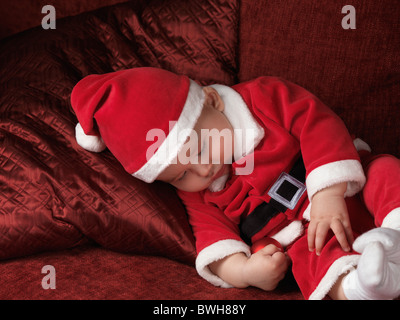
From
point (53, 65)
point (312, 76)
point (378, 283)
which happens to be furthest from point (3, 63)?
point (378, 283)

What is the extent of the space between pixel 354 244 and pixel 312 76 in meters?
0.52

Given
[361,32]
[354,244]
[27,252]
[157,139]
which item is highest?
[361,32]

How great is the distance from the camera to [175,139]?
0.95 metres

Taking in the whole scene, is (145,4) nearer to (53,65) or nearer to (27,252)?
(53,65)

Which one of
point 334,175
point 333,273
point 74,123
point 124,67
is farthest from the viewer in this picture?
point 124,67

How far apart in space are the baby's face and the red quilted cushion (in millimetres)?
83

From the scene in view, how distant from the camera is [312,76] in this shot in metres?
1.17

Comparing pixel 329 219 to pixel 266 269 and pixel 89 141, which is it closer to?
pixel 266 269

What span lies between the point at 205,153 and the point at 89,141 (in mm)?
275

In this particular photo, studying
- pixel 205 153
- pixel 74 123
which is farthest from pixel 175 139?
pixel 74 123

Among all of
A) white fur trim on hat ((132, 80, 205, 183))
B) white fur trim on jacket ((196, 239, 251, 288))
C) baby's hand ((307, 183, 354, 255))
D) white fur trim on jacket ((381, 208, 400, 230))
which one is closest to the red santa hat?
white fur trim on hat ((132, 80, 205, 183))

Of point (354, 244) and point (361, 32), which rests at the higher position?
point (361, 32)

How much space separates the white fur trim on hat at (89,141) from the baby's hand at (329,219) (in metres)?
0.50

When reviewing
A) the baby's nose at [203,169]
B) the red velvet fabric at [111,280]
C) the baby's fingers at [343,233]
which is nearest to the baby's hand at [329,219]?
the baby's fingers at [343,233]
